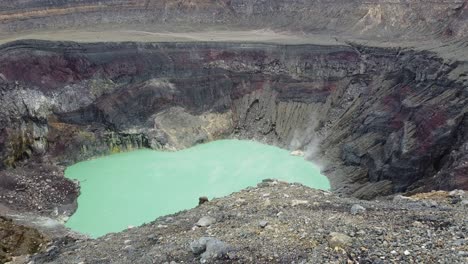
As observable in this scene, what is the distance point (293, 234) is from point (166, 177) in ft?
69.4

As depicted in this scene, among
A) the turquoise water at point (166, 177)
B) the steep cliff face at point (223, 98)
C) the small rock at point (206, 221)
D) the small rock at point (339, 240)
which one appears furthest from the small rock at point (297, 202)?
the steep cliff face at point (223, 98)

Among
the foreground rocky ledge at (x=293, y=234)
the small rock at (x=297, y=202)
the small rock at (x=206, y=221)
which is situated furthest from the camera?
the small rock at (x=297, y=202)

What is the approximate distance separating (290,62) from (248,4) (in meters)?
15.1

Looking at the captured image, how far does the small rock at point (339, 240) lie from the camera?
10975mm

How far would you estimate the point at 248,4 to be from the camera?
5272 cm

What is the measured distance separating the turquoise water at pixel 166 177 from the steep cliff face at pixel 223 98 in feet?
4.51

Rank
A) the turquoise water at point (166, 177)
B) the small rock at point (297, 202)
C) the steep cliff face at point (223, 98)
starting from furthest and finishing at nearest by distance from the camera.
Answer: the steep cliff face at point (223, 98), the turquoise water at point (166, 177), the small rock at point (297, 202)

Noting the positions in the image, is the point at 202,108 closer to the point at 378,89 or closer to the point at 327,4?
the point at 378,89

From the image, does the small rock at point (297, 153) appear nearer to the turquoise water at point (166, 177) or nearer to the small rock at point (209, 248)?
the turquoise water at point (166, 177)

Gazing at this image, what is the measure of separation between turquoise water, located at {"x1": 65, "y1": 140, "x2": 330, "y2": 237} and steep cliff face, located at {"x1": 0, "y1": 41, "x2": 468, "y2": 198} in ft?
4.51

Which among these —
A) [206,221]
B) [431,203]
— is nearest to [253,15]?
[206,221]

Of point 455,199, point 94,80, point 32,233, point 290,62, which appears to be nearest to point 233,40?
point 290,62

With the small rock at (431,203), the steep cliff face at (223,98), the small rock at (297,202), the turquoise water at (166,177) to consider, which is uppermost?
the small rock at (431,203)

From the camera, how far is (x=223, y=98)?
134ft
